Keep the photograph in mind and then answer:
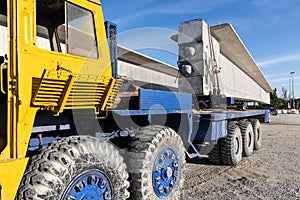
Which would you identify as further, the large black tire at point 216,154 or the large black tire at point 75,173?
the large black tire at point 216,154

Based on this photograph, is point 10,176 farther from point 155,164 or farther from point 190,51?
point 190,51

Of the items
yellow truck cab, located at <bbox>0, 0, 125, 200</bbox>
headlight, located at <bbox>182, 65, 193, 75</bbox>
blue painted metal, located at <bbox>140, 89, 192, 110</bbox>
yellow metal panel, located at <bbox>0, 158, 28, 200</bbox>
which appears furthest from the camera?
headlight, located at <bbox>182, 65, 193, 75</bbox>

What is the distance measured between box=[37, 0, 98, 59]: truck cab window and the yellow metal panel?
118cm

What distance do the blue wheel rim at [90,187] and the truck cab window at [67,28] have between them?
1244 millimetres

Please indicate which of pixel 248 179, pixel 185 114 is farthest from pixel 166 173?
pixel 248 179

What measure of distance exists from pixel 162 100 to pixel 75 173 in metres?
1.80

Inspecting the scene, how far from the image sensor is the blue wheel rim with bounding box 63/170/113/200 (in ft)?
8.14

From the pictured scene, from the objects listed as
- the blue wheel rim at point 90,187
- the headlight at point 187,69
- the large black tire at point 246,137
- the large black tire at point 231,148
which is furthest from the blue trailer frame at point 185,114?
the headlight at point 187,69

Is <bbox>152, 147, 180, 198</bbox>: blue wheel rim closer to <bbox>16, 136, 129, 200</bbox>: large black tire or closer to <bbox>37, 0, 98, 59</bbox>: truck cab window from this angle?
<bbox>16, 136, 129, 200</bbox>: large black tire

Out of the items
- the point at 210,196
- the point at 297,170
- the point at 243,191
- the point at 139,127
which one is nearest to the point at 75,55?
the point at 139,127

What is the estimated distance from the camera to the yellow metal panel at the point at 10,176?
2076 mm

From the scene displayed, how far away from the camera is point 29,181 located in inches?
88.5

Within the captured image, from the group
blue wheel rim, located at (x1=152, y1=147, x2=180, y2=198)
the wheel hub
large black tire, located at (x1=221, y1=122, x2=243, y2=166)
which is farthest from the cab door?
the wheel hub

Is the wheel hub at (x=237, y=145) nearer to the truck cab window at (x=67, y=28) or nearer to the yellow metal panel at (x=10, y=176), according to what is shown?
the truck cab window at (x=67, y=28)
